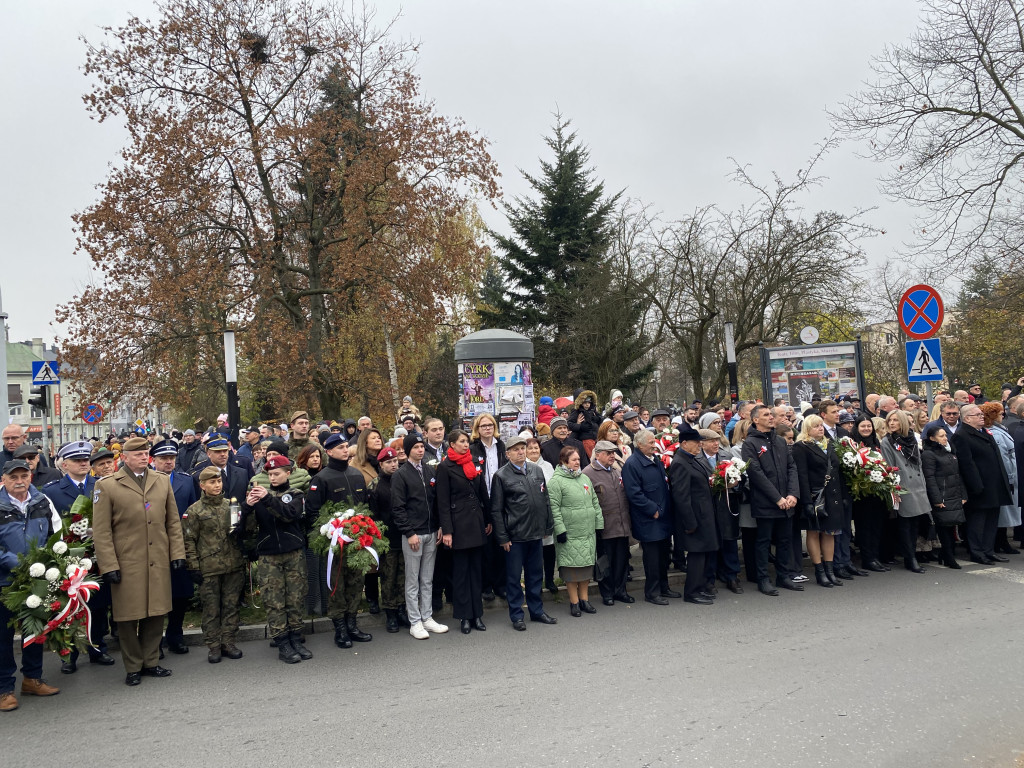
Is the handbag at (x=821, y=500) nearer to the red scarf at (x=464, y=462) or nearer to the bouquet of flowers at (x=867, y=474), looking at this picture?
the bouquet of flowers at (x=867, y=474)

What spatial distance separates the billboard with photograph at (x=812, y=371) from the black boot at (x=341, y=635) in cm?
1161

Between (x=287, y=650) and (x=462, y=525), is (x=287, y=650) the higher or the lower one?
the lower one

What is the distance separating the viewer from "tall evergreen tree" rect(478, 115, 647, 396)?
28.9 m

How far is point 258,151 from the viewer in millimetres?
20250

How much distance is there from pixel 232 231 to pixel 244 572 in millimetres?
16342

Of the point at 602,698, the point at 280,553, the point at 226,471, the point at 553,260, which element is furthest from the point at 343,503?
the point at 553,260

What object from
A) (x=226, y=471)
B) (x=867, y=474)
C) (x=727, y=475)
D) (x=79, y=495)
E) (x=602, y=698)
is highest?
(x=226, y=471)

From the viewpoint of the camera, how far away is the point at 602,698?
5434 mm

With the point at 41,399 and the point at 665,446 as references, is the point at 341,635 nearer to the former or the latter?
the point at 665,446

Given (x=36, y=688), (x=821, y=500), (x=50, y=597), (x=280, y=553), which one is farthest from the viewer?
(x=821, y=500)

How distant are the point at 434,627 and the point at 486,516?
1331 mm

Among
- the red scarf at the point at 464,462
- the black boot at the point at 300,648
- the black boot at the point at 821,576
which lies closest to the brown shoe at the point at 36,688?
the black boot at the point at 300,648

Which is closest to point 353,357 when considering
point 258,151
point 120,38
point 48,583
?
point 258,151

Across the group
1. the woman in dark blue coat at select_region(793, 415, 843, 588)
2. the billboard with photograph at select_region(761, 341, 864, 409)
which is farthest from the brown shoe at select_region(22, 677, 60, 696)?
the billboard with photograph at select_region(761, 341, 864, 409)
